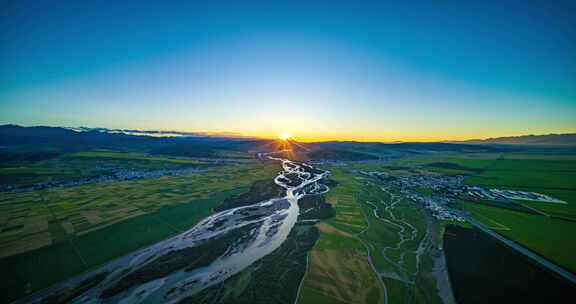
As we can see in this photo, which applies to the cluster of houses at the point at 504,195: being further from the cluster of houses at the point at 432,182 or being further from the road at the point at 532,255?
the road at the point at 532,255

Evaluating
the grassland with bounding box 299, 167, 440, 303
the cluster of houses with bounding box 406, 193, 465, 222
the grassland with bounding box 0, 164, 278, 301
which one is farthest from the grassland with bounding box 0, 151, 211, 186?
the cluster of houses with bounding box 406, 193, 465, 222

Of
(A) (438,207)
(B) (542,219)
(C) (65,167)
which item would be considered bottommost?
(A) (438,207)

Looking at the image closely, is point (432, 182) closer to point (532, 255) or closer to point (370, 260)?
point (532, 255)

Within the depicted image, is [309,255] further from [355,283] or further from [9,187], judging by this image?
[9,187]

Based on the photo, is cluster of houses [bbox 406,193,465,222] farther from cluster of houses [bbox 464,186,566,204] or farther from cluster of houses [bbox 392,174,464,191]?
cluster of houses [bbox 392,174,464,191]

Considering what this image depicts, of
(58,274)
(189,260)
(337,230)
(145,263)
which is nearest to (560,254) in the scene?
(337,230)

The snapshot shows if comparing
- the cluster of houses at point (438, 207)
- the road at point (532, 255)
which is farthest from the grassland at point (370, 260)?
the road at point (532, 255)

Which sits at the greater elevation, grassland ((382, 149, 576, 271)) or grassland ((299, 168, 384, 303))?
grassland ((382, 149, 576, 271))

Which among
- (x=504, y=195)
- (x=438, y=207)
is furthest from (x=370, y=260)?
(x=504, y=195)

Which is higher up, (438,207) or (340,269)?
(438,207)
